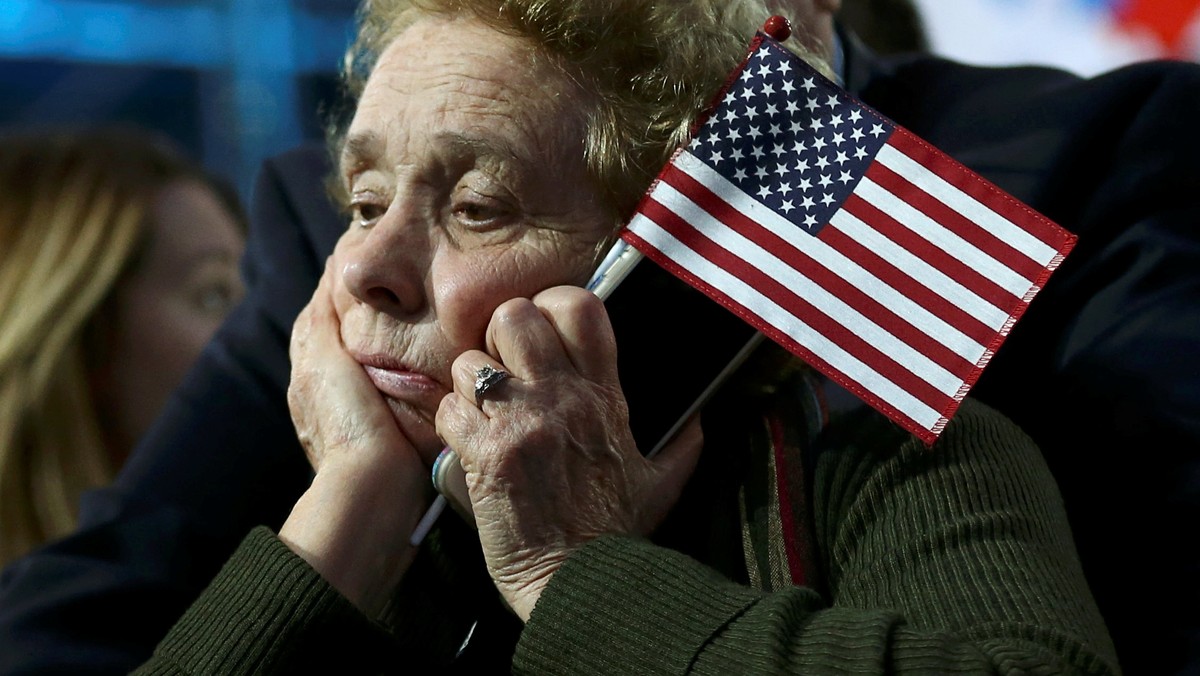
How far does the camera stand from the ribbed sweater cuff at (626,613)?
1.35m

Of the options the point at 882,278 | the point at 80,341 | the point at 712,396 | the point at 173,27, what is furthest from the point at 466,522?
the point at 173,27

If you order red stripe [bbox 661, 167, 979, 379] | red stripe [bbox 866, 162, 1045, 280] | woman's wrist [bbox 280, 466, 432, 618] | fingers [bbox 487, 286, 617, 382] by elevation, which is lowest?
woman's wrist [bbox 280, 466, 432, 618]

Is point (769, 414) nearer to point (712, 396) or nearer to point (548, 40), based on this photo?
point (712, 396)

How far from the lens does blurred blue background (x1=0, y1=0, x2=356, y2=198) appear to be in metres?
6.72

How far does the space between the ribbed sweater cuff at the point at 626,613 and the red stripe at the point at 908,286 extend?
0.41 m

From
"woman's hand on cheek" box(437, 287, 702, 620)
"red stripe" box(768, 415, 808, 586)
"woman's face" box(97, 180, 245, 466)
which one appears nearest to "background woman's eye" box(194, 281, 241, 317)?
"woman's face" box(97, 180, 245, 466)

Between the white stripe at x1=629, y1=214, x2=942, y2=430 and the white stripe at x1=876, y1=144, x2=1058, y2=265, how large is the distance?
0.70ft

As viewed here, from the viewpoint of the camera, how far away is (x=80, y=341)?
3.15 metres

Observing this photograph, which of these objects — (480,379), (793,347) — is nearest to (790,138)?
(793,347)

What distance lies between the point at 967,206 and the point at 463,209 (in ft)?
2.00

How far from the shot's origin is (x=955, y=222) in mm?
1560

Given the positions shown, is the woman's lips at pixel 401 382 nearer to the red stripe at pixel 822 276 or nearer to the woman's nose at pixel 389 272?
the woman's nose at pixel 389 272

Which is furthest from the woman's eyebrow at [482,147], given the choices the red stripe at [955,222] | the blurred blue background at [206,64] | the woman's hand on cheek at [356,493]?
the blurred blue background at [206,64]

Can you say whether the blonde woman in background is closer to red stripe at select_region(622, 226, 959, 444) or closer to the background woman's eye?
the background woman's eye
